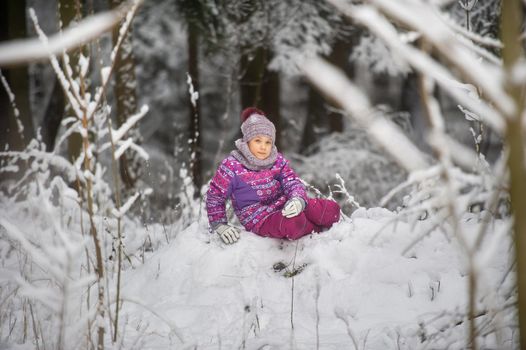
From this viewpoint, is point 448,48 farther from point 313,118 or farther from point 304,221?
point 313,118

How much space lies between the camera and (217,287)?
293 cm

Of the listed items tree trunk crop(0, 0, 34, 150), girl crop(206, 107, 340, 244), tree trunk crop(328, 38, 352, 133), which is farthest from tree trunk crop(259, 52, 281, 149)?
girl crop(206, 107, 340, 244)

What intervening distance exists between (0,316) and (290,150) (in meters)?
10.6

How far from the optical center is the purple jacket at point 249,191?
3.41 meters

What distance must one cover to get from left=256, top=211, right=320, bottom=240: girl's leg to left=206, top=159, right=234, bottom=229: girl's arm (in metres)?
0.32

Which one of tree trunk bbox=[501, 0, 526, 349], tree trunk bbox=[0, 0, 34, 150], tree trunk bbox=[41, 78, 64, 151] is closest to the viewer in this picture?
tree trunk bbox=[501, 0, 526, 349]

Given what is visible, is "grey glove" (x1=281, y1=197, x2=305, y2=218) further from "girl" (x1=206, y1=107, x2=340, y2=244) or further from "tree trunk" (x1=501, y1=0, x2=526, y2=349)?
"tree trunk" (x1=501, y1=0, x2=526, y2=349)

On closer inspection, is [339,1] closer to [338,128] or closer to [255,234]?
[255,234]

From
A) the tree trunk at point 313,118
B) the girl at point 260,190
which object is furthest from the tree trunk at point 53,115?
the girl at point 260,190

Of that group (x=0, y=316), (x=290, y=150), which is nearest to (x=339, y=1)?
(x=0, y=316)

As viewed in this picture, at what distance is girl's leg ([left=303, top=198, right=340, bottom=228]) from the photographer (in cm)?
332

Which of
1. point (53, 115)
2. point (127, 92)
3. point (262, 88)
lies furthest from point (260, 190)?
point (262, 88)

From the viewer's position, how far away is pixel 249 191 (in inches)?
138

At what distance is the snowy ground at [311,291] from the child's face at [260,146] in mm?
621
